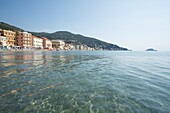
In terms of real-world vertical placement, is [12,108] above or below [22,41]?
below

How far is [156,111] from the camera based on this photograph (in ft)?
26.7

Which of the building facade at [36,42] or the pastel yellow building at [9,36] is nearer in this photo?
the pastel yellow building at [9,36]

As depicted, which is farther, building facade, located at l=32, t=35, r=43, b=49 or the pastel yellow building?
building facade, located at l=32, t=35, r=43, b=49

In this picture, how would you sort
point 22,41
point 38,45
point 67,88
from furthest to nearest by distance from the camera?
point 38,45 < point 22,41 < point 67,88

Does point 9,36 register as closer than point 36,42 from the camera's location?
Yes

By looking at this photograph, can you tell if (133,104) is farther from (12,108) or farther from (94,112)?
(12,108)

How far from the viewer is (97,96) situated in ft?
34.4

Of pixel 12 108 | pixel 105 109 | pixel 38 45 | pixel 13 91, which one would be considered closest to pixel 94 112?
pixel 105 109

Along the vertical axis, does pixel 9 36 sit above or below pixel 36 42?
above

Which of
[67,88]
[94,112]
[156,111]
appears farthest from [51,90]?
[156,111]

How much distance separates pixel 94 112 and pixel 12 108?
4833 millimetres

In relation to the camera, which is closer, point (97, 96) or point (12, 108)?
point (12, 108)

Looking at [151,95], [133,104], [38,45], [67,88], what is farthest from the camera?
[38,45]

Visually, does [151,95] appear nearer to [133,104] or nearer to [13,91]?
[133,104]
